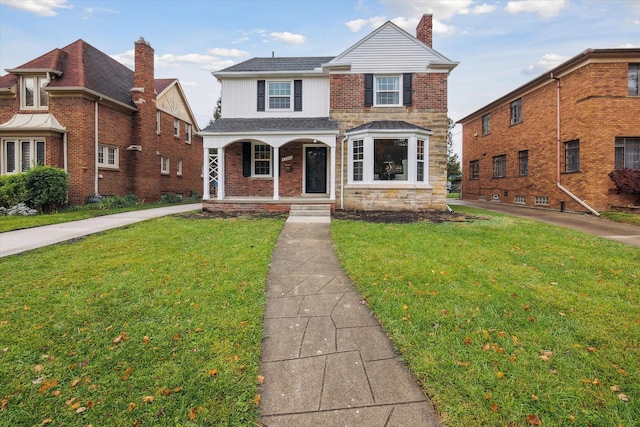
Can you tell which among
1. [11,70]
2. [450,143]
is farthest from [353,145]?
[450,143]

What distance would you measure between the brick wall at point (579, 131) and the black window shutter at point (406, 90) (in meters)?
7.14

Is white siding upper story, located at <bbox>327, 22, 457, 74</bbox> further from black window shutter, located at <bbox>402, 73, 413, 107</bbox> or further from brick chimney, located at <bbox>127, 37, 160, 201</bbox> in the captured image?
brick chimney, located at <bbox>127, 37, 160, 201</bbox>

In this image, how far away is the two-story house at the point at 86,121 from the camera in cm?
1412

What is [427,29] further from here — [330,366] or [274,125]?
[330,366]

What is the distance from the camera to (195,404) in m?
2.22

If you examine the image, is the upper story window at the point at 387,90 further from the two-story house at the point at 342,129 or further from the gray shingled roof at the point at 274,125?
the gray shingled roof at the point at 274,125

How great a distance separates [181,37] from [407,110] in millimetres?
10354

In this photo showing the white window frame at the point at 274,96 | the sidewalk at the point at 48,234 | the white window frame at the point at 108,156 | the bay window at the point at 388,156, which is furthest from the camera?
the white window frame at the point at 108,156

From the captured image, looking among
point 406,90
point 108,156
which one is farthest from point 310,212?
point 108,156

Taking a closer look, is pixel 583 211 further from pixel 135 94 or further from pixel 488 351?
pixel 135 94

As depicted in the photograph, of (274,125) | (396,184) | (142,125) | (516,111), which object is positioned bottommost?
(396,184)

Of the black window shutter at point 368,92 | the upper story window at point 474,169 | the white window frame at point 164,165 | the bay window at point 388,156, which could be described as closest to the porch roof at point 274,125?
the bay window at point 388,156

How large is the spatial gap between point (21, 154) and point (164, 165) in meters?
6.84

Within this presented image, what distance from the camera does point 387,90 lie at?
1330 cm
